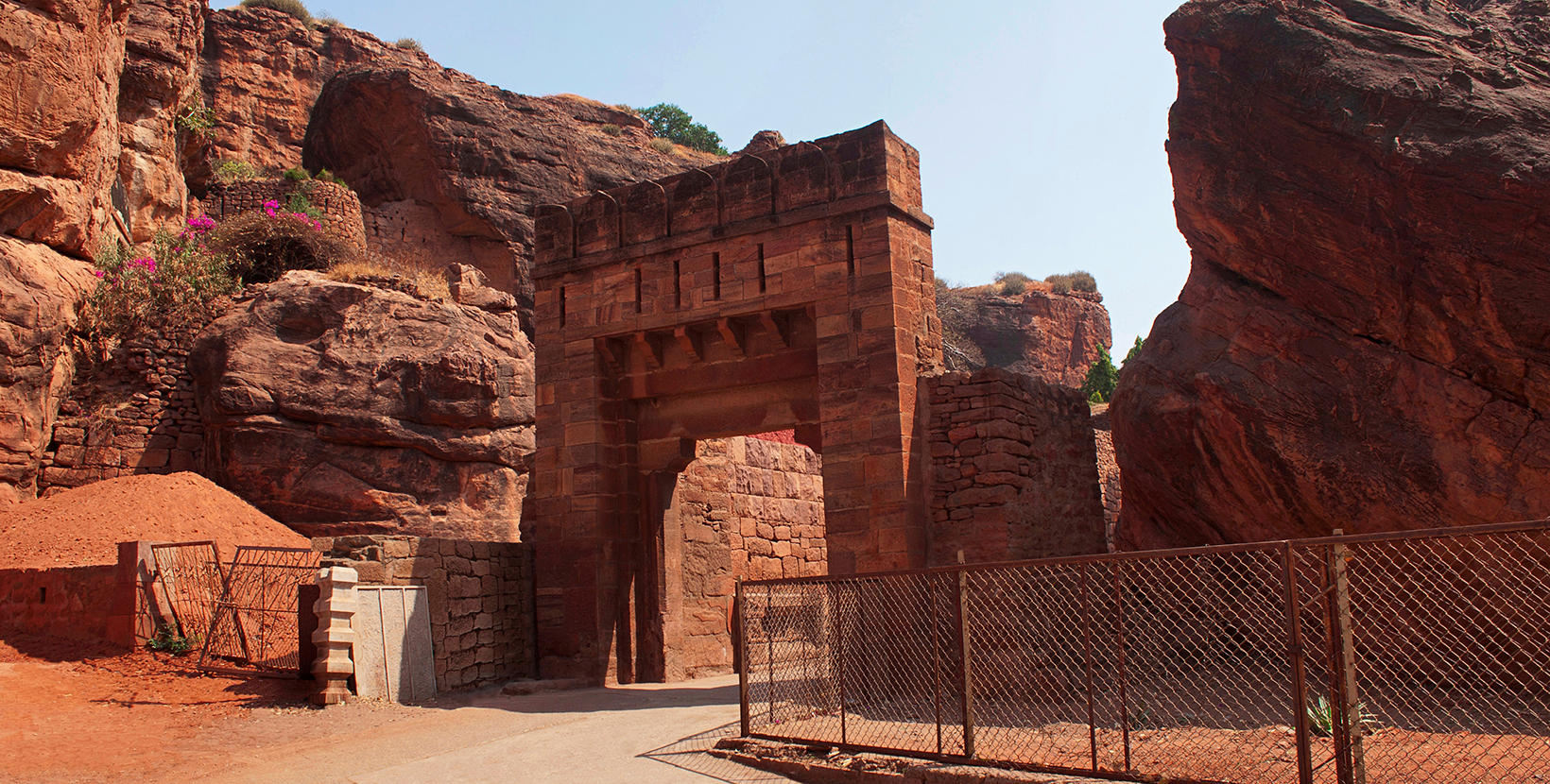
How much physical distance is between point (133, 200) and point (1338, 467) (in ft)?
63.3

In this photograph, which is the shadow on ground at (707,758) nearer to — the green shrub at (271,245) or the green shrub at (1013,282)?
the green shrub at (271,245)

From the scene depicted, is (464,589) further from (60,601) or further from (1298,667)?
(1298,667)

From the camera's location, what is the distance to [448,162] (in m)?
24.7

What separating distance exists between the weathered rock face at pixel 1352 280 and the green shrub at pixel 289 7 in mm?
30290

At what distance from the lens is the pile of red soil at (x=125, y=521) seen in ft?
38.3

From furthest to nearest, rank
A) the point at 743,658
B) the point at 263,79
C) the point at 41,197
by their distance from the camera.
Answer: the point at 263,79
the point at 41,197
the point at 743,658

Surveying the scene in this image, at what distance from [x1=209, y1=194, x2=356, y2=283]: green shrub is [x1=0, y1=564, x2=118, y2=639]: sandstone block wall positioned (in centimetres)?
872

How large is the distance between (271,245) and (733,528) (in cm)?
1039

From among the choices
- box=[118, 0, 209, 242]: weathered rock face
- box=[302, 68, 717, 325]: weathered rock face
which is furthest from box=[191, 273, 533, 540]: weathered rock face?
box=[302, 68, 717, 325]: weathered rock face

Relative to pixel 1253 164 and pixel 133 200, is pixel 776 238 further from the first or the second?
pixel 133 200

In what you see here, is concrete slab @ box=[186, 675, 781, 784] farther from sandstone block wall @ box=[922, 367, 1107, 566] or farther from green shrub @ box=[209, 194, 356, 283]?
green shrub @ box=[209, 194, 356, 283]

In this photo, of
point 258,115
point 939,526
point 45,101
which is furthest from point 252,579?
point 258,115

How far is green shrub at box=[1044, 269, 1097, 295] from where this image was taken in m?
43.4

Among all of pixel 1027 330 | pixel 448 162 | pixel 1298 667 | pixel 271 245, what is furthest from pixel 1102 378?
pixel 1298 667
